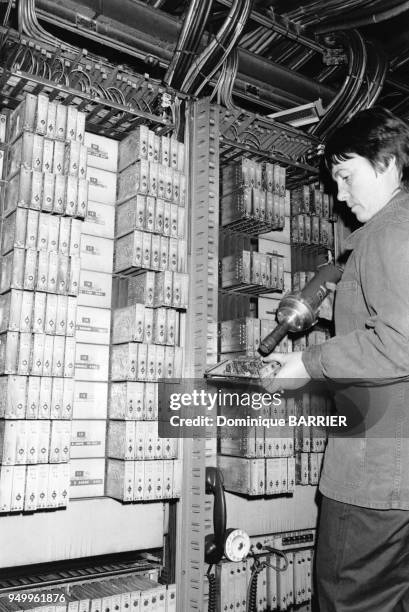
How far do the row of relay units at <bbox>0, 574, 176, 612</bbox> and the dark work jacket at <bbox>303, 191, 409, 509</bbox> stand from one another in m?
1.54

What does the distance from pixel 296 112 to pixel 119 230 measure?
61.5 inches

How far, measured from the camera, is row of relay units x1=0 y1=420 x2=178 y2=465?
2.50 m

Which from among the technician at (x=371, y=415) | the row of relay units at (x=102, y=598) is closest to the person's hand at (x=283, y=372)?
the technician at (x=371, y=415)

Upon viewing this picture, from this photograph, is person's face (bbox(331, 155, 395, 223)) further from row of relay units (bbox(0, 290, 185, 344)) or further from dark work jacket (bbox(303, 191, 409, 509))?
row of relay units (bbox(0, 290, 185, 344))

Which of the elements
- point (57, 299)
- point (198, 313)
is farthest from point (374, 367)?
point (57, 299)

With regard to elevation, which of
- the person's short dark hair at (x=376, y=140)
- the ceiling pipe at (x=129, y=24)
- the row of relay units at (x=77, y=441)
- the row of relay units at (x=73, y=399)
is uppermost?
the ceiling pipe at (x=129, y=24)

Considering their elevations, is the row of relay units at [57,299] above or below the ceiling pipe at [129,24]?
below

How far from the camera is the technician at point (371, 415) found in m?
1.52

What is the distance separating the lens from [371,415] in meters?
1.67

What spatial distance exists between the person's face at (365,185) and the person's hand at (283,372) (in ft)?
1.91

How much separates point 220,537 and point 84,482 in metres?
0.80

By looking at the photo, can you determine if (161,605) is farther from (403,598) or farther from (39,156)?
(39,156)

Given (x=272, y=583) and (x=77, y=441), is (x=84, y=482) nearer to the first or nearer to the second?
(x=77, y=441)

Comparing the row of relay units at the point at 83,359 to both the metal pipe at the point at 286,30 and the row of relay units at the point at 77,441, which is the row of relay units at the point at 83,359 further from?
the metal pipe at the point at 286,30
